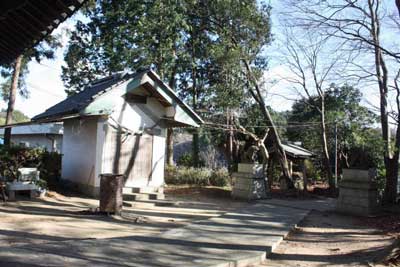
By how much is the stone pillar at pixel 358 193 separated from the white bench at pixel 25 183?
398 inches

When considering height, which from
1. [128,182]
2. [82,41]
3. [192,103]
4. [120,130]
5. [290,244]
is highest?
[82,41]

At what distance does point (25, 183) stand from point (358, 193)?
35.2ft

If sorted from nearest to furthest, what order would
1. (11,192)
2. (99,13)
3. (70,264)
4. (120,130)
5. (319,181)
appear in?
(70,264)
(11,192)
(120,130)
(99,13)
(319,181)

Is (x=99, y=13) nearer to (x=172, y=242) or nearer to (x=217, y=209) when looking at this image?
(x=217, y=209)

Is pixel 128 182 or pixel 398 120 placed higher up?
pixel 398 120

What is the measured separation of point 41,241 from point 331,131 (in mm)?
22329

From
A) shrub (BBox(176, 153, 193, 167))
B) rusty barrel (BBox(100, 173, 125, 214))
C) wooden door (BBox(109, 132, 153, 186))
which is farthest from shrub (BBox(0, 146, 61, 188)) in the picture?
shrub (BBox(176, 153, 193, 167))

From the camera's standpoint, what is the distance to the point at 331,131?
26062mm

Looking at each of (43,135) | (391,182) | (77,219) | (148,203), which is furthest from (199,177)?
(43,135)

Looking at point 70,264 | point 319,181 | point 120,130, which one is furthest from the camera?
point 319,181

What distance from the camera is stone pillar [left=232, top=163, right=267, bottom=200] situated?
1583 cm

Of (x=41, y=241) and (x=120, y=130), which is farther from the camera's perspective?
(x=120, y=130)

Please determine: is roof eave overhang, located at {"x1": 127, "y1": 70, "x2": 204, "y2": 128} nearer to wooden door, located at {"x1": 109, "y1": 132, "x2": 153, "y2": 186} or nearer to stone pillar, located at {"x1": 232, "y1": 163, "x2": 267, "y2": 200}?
wooden door, located at {"x1": 109, "y1": 132, "x2": 153, "y2": 186}

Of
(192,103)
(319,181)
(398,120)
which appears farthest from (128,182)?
(319,181)
